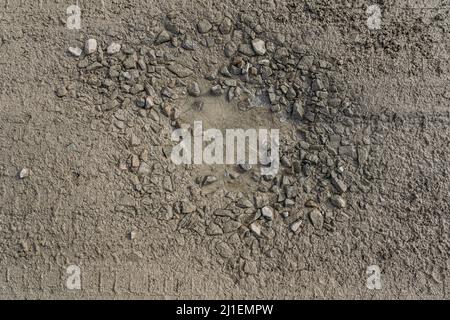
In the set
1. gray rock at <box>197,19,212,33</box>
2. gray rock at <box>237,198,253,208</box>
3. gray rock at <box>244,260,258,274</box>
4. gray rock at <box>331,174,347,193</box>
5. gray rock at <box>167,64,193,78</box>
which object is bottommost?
gray rock at <box>244,260,258,274</box>

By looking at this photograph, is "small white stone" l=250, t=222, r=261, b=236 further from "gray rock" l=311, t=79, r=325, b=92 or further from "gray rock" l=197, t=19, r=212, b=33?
"gray rock" l=197, t=19, r=212, b=33

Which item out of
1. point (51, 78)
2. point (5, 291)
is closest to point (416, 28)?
point (51, 78)

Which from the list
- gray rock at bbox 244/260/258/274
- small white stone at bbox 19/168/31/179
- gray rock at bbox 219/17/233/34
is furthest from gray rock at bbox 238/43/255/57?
small white stone at bbox 19/168/31/179

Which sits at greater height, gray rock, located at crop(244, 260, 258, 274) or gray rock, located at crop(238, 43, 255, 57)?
gray rock, located at crop(238, 43, 255, 57)

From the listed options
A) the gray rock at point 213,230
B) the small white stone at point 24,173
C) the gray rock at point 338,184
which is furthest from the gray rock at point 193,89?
the small white stone at point 24,173

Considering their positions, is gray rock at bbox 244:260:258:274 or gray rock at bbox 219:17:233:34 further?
gray rock at bbox 219:17:233:34

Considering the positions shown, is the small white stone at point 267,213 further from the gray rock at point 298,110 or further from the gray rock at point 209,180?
→ the gray rock at point 298,110
